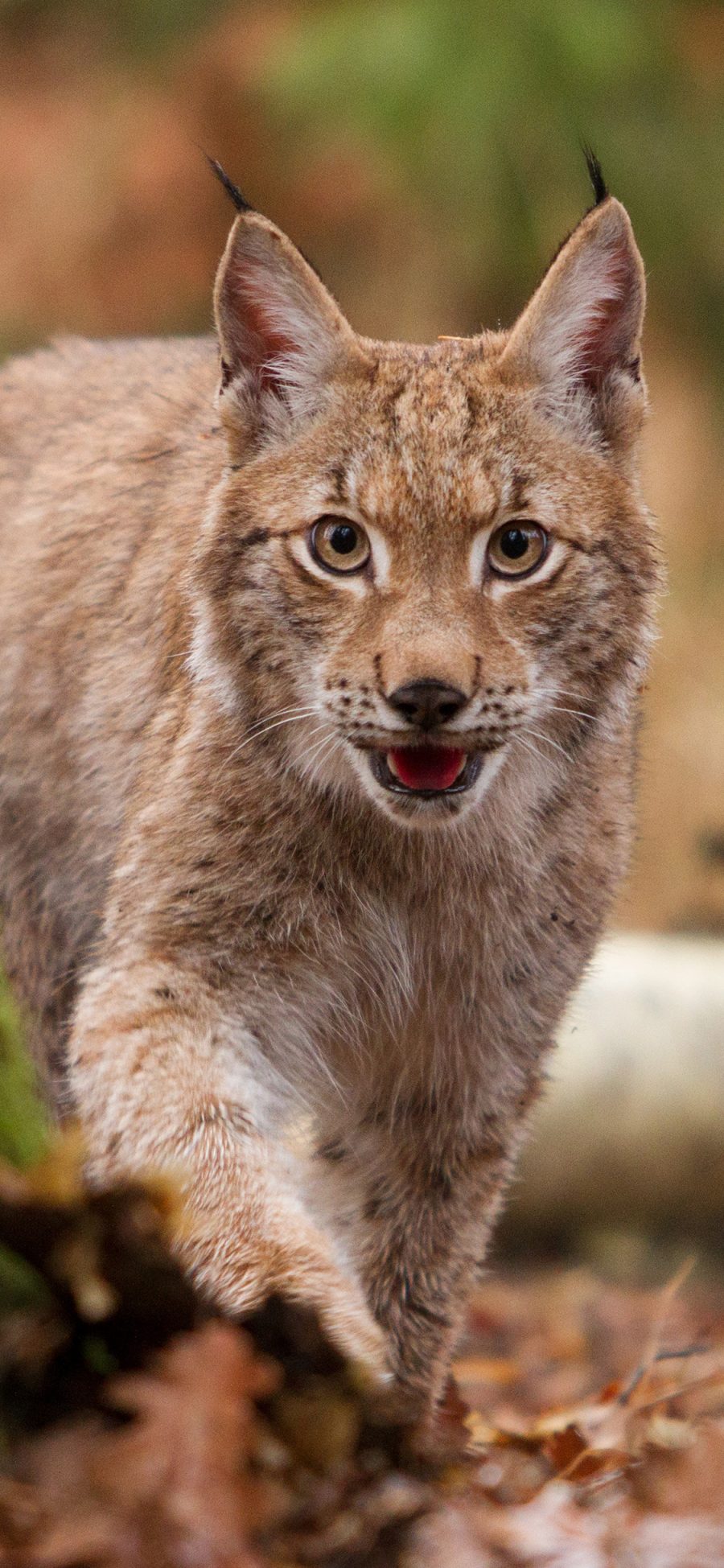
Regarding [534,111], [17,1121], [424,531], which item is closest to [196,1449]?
[17,1121]

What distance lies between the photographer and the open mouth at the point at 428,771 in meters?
3.41

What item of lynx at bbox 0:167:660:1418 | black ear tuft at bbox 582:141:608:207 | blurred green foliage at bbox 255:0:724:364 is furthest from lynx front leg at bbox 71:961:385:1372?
blurred green foliage at bbox 255:0:724:364

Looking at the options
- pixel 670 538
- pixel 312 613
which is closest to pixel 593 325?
pixel 312 613

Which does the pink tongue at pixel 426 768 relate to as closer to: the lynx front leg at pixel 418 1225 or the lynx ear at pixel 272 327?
the lynx ear at pixel 272 327

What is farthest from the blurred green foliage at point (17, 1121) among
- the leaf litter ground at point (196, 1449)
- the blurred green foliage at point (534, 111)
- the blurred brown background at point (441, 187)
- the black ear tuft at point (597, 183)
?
the blurred green foliage at point (534, 111)

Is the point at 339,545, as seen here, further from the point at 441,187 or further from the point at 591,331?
the point at 441,187

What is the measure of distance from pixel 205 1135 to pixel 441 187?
Answer: 801 cm

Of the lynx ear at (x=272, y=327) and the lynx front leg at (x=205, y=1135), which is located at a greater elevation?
the lynx ear at (x=272, y=327)

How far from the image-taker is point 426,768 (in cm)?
342

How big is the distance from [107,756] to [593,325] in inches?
56.4

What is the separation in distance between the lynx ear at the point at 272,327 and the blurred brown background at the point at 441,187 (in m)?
4.79

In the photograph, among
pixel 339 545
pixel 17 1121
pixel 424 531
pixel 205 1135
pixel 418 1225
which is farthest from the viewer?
pixel 418 1225

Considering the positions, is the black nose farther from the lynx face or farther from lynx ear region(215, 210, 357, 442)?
lynx ear region(215, 210, 357, 442)

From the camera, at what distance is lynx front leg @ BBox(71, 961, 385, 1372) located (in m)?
3.10
